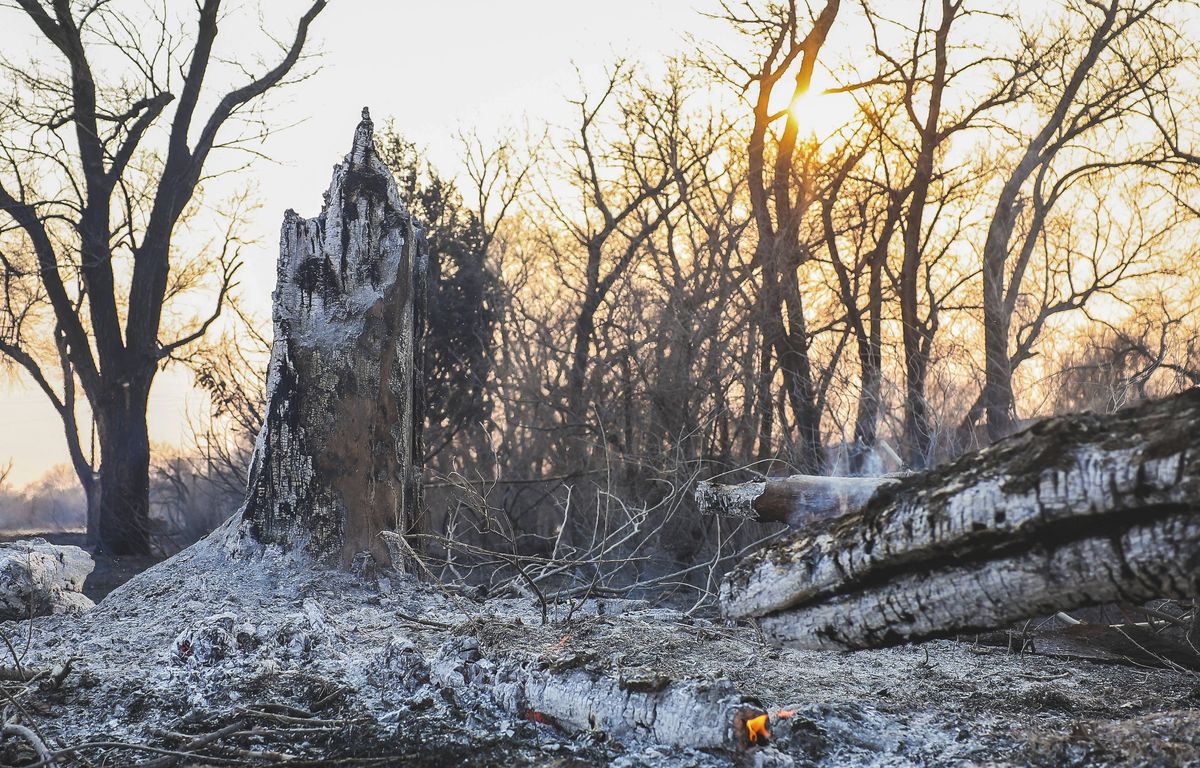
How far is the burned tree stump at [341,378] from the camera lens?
602 cm

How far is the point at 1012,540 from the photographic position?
2.58 m

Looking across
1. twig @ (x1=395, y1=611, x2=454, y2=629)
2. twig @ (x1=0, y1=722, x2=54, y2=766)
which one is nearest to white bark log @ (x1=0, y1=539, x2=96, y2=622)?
twig @ (x1=395, y1=611, x2=454, y2=629)

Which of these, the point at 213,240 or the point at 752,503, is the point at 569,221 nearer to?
the point at 213,240

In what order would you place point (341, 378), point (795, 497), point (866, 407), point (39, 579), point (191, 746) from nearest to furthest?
point (191, 746)
point (795, 497)
point (341, 378)
point (39, 579)
point (866, 407)

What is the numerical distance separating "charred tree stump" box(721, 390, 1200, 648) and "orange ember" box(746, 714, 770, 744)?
51 centimetres

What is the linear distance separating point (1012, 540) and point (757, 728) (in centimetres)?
125

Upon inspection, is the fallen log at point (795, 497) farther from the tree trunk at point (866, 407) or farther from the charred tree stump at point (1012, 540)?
the tree trunk at point (866, 407)

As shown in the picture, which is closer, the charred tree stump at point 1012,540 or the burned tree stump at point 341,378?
the charred tree stump at point 1012,540

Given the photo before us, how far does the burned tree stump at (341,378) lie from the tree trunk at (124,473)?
30.9 feet

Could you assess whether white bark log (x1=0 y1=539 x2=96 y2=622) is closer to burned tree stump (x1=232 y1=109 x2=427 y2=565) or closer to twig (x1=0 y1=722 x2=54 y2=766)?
burned tree stump (x1=232 y1=109 x2=427 y2=565)

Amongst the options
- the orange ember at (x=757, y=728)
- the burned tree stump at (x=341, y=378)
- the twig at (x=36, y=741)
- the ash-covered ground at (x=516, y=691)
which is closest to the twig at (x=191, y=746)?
the ash-covered ground at (x=516, y=691)

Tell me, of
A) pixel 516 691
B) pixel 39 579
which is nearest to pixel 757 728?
pixel 516 691

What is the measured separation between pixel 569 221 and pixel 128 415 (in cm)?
818

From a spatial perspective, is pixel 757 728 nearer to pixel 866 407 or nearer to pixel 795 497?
pixel 795 497
